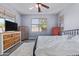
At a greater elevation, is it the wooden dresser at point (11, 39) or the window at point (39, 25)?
the window at point (39, 25)

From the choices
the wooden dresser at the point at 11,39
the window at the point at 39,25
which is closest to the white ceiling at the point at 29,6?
the window at the point at 39,25

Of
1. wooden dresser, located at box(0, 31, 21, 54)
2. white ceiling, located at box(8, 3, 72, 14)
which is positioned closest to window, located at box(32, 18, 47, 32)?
white ceiling, located at box(8, 3, 72, 14)

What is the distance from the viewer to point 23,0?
0.44 meters

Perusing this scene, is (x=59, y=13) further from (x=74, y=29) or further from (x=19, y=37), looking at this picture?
(x=19, y=37)

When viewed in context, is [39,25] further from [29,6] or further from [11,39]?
[11,39]

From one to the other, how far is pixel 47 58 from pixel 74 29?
79 centimetres

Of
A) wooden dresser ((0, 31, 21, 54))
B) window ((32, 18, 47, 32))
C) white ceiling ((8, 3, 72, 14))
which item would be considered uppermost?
white ceiling ((8, 3, 72, 14))

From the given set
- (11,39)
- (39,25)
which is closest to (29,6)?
(39,25)

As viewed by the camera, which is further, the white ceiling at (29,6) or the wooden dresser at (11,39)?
the wooden dresser at (11,39)

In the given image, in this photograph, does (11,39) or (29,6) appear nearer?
(29,6)

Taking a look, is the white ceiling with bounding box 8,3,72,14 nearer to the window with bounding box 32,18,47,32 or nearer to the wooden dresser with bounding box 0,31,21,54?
the window with bounding box 32,18,47,32

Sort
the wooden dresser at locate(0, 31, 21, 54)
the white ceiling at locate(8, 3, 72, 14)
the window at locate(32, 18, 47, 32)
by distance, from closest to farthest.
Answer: the white ceiling at locate(8, 3, 72, 14) < the window at locate(32, 18, 47, 32) < the wooden dresser at locate(0, 31, 21, 54)

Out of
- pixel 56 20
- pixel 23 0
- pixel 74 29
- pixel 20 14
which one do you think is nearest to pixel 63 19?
pixel 56 20

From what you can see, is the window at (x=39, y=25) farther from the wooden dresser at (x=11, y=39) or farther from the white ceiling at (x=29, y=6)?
→ the wooden dresser at (x=11, y=39)
